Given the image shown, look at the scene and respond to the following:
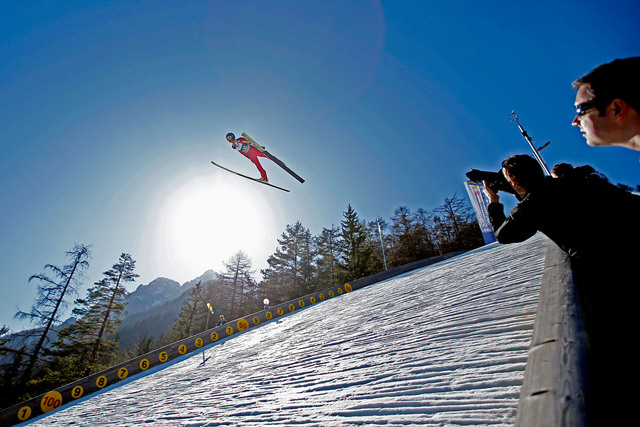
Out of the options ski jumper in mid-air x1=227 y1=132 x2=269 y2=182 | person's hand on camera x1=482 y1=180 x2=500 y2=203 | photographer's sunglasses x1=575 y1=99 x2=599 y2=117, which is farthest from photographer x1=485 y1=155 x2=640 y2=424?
ski jumper in mid-air x1=227 y1=132 x2=269 y2=182

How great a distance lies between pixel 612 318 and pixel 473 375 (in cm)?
85

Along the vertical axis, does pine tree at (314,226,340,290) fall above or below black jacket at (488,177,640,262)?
above

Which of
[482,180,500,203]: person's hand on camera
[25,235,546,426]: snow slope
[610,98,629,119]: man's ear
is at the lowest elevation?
[25,235,546,426]: snow slope

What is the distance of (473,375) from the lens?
1786 millimetres

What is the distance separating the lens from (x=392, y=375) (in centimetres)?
232

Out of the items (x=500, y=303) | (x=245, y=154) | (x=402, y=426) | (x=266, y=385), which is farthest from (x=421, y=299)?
(x=245, y=154)

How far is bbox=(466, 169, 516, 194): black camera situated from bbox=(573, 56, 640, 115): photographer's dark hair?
1.22 metres

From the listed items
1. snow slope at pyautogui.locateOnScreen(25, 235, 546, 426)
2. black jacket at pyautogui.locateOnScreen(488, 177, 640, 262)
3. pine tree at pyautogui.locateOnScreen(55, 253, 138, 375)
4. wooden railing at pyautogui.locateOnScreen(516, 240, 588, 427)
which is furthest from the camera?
pine tree at pyautogui.locateOnScreen(55, 253, 138, 375)

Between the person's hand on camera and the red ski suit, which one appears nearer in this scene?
the person's hand on camera

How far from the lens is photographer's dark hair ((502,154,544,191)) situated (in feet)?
6.52

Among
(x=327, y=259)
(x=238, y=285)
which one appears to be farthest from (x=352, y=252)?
(x=238, y=285)

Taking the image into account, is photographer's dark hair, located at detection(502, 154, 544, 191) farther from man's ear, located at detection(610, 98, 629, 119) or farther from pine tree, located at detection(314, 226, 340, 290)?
pine tree, located at detection(314, 226, 340, 290)

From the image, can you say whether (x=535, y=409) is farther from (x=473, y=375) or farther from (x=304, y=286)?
(x=304, y=286)

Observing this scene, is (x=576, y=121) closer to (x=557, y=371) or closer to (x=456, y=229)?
(x=557, y=371)
